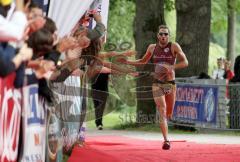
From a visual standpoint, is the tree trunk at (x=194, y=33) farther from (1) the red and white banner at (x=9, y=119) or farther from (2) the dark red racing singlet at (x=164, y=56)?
(1) the red and white banner at (x=9, y=119)

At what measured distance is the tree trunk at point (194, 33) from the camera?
21219 millimetres

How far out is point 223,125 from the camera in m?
19.5

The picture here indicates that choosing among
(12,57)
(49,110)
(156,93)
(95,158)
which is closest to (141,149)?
(156,93)

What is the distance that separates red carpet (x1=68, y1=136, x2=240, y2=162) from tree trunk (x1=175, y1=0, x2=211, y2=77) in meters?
6.00

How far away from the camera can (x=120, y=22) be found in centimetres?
3675

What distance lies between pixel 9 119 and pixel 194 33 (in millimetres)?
13894

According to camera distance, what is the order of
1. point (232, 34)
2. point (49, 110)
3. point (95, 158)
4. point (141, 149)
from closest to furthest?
point (49, 110) < point (95, 158) < point (141, 149) < point (232, 34)

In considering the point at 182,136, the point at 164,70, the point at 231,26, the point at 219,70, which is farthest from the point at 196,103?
the point at 231,26

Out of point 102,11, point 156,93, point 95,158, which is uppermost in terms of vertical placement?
point 102,11

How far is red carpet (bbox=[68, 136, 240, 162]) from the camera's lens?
12.1 metres

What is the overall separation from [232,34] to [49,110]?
906 inches

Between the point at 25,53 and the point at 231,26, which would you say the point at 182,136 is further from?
the point at 231,26

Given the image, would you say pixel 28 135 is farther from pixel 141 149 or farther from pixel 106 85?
pixel 106 85

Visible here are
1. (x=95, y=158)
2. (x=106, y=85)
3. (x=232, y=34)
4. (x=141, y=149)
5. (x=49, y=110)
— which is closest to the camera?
(x=49, y=110)
